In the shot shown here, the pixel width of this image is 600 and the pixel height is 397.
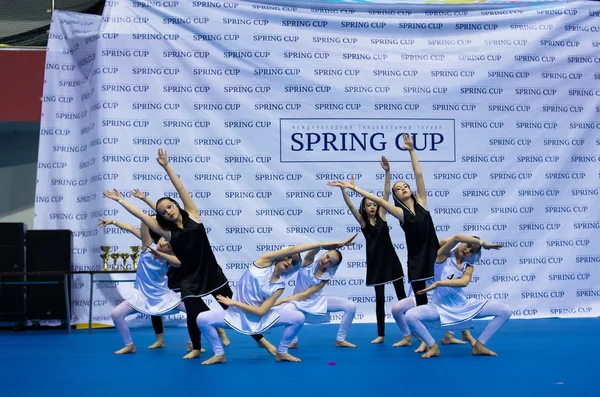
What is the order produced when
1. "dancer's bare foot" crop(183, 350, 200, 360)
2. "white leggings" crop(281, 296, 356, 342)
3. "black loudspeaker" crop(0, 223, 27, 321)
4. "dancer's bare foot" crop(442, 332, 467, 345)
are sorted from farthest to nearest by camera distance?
"black loudspeaker" crop(0, 223, 27, 321)
"white leggings" crop(281, 296, 356, 342)
"dancer's bare foot" crop(442, 332, 467, 345)
"dancer's bare foot" crop(183, 350, 200, 360)

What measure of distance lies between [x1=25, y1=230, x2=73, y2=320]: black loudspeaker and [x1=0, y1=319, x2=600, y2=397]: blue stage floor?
1.31 m

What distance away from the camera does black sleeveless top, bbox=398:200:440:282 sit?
6367 mm

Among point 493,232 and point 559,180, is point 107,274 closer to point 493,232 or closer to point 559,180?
point 493,232

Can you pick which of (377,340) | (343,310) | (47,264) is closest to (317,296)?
(343,310)

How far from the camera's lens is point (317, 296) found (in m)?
6.55

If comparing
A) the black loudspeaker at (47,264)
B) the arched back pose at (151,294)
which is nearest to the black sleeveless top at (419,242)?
the arched back pose at (151,294)

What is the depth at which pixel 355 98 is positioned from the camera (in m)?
9.43

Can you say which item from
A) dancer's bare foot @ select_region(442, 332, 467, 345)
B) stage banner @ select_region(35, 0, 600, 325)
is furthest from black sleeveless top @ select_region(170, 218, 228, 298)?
stage banner @ select_region(35, 0, 600, 325)

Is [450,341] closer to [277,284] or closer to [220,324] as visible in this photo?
[277,284]

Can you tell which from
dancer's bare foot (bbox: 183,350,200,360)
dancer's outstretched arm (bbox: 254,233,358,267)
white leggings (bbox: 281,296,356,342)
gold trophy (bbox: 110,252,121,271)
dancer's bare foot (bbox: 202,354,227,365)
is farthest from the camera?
gold trophy (bbox: 110,252,121,271)

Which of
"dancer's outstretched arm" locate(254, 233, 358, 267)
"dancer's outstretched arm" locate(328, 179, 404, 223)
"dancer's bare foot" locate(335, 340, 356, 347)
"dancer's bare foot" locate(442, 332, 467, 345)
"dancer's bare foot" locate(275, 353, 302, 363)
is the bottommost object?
"dancer's bare foot" locate(335, 340, 356, 347)

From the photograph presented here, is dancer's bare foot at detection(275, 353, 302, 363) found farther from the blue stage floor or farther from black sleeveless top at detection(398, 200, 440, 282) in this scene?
black sleeveless top at detection(398, 200, 440, 282)

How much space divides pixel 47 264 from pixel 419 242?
14.6 ft

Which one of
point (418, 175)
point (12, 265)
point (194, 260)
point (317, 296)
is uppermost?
point (418, 175)
